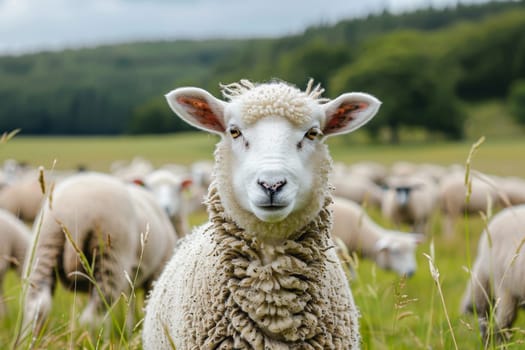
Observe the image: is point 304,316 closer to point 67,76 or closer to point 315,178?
point 315,178

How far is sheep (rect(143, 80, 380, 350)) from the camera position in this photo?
2.38 metres

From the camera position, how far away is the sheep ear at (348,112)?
2705mm

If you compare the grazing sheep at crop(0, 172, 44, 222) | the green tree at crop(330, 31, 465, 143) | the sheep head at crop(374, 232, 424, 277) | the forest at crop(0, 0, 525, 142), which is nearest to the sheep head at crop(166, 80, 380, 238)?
the sheep head at crop(374, 232, 424, 277)

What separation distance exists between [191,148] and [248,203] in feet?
170

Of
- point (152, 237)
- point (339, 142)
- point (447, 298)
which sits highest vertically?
point (152, 237)

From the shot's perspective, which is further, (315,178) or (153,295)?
(153,295)

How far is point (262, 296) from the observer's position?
7.87 feet

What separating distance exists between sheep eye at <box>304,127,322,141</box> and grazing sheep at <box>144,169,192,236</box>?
4103mm

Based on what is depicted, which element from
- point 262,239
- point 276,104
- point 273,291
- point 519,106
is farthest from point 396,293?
point 519,106

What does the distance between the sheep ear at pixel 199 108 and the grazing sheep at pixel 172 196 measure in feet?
12.5

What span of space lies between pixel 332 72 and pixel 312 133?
67277mm

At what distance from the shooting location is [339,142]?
55.5m

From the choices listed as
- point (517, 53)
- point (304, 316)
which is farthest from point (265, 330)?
point (517, 53)

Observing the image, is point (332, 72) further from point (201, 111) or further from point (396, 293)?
point (396, 293)
